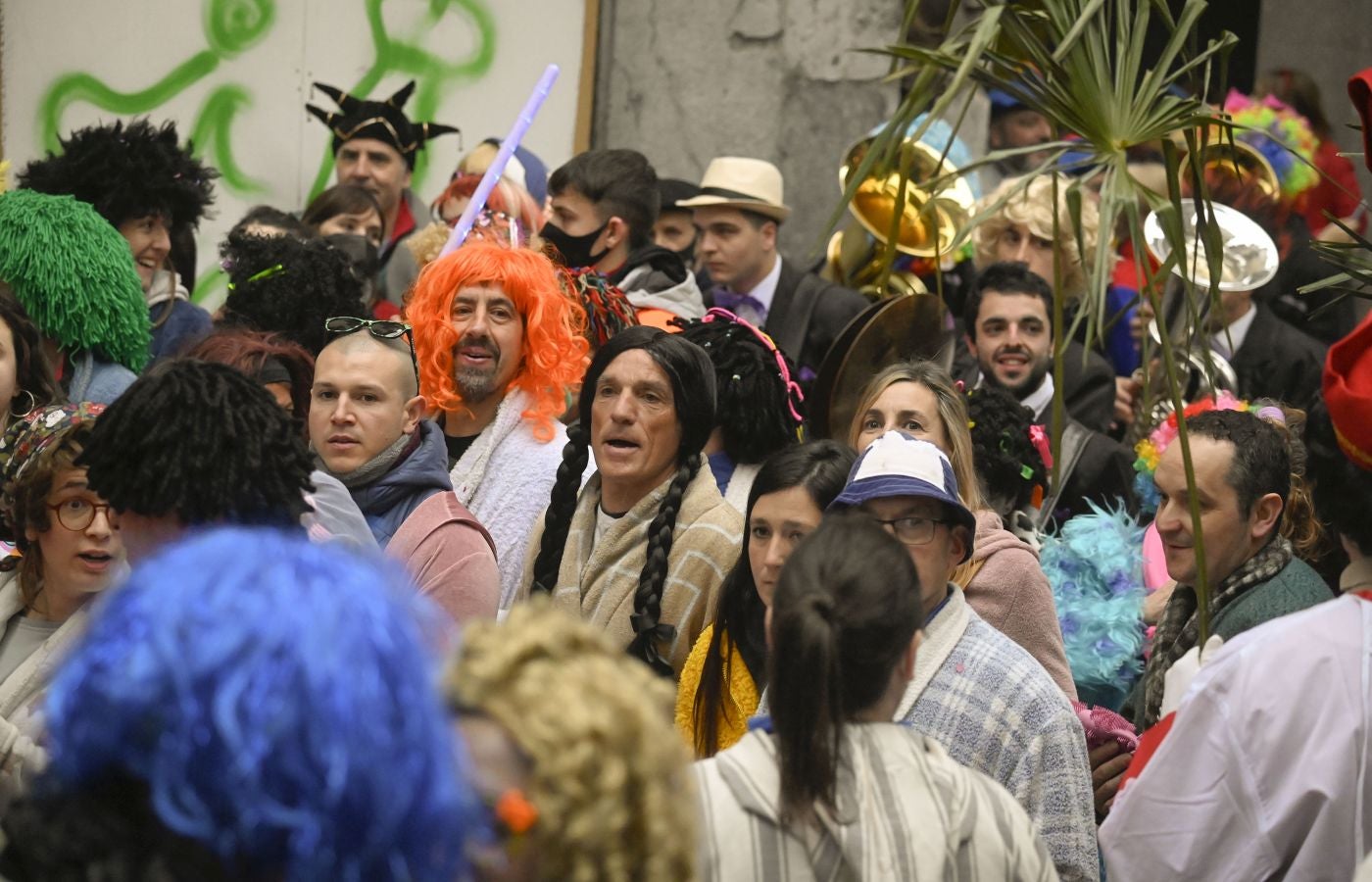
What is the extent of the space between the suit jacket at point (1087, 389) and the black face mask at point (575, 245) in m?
1.42

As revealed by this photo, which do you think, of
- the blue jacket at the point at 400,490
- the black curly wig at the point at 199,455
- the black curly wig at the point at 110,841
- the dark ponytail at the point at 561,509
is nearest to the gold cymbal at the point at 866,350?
the dark ponytail at the point at 561,509

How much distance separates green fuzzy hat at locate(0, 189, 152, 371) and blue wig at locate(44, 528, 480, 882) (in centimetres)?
380

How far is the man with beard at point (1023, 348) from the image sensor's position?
605 centimetres

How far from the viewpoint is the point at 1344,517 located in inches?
114

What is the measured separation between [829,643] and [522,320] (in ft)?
10.2

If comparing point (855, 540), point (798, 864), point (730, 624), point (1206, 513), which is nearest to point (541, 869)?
point (798, 864)

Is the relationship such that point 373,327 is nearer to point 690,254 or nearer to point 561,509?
point 561,509

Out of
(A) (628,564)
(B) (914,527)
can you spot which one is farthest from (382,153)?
(B) (914,527)

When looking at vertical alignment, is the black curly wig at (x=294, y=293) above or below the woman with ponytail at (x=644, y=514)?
above

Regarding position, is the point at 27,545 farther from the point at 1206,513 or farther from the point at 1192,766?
the point at 1206,513

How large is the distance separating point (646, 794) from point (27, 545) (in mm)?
2308

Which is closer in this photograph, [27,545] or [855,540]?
[855,540]

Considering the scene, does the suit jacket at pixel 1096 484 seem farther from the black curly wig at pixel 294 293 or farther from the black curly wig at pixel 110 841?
the black curly wig at pixel 110 841

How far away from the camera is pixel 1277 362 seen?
724cm
